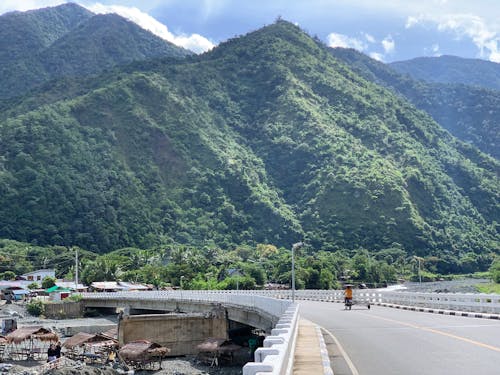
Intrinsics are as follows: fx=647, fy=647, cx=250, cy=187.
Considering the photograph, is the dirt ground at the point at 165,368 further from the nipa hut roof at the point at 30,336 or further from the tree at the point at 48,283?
the tree at the point at 48,283

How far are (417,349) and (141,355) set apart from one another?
3396 centimetres

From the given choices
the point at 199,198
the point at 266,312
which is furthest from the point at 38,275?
the point at 266,312

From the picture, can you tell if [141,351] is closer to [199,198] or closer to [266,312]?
[266,312]

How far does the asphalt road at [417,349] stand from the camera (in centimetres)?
1241

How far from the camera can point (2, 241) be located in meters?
144

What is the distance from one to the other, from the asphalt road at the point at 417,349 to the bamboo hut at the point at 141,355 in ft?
86.7

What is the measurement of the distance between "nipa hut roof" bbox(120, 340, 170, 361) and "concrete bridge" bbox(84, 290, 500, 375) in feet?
19.5

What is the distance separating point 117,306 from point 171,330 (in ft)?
92.4

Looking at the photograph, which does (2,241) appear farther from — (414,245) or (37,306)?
(414,245)

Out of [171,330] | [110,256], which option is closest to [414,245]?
[110,256]

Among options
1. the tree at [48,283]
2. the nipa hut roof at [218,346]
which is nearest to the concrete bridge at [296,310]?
the nipa hut roof at [218,346]

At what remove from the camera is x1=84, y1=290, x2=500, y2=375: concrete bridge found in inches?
396

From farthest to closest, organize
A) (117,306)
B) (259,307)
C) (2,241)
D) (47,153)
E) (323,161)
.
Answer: (323,161)
(47,153)
(2,241)
(117,306)
(259,307)

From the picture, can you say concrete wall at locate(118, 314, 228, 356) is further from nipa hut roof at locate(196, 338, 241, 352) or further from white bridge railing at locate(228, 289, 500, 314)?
white bridge railing at locate(228, 289, 500, 314)
